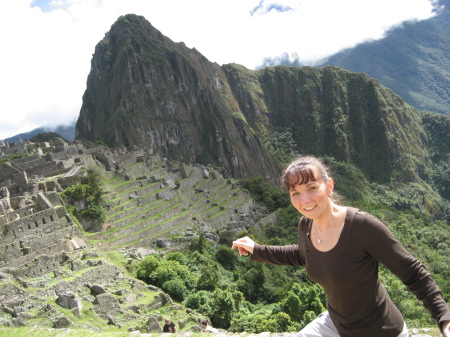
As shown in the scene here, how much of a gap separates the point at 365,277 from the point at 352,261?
0.24 metres

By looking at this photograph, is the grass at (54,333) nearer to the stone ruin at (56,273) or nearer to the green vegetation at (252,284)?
the stone ruin at (56,273)

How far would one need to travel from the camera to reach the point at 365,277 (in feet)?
13.2

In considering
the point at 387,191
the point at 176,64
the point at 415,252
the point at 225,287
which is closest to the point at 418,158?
the point at 387,191

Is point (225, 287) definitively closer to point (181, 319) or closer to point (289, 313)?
point (289, 313)

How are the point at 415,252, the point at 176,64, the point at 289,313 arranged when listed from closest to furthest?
1. the point at 289,313
2. the point at 415,252
3. the point at 176,64

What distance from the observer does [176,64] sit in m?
146

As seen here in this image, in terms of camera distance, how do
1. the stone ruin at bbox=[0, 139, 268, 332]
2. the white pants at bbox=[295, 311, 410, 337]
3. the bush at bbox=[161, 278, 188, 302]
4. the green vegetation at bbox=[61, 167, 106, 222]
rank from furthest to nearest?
the green vegetation at bbox=[61, 167, 106, 222]
the bush at bbox=[161, 278, 188, 302]
the stone ruin at bbox=[0, 139, 268, 332]
the white pants at bbox=[295, 311, 410, 337]

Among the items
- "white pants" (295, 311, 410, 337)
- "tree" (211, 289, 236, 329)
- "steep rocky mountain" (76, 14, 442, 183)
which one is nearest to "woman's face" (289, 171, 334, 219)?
"white pants" (295, 311, 410, 337)

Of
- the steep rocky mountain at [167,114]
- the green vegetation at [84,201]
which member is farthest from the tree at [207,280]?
the steep rocky mountain at [167,114]

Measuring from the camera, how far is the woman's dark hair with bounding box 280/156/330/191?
419 cm

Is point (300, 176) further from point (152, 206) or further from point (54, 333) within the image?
point (152, 206)

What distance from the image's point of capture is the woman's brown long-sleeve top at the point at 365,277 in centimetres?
377

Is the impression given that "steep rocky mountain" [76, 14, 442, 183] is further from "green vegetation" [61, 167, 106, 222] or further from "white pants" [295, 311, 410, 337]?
"white pants" [295, 311, 410, 337]

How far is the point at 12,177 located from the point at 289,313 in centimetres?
2630
